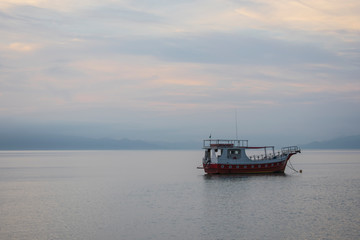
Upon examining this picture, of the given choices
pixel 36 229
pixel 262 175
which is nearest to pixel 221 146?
pixel 262 175

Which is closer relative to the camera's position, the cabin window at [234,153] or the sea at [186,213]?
the sea at [186,213]

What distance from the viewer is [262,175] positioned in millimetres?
80250

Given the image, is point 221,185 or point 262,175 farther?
point 262,175

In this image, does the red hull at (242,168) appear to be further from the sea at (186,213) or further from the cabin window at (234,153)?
the sea at (186,213)

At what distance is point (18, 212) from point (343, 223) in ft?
106

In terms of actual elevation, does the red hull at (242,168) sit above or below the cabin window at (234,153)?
below

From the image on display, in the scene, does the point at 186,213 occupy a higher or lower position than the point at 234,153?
lower

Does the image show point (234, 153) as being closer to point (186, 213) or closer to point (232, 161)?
point (232, 161)

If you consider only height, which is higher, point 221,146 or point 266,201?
point 221,146

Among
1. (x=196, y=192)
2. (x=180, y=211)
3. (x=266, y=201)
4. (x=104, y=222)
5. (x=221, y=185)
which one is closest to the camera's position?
(x=104, y=222)

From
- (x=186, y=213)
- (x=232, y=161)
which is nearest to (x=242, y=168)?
(x=232, y=161)

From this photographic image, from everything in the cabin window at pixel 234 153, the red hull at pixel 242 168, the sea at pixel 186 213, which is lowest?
the sea at pixel 186 213

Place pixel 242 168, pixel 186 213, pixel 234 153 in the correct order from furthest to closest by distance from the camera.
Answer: pixel 242 168
pixel 234 153
pixel 186 213

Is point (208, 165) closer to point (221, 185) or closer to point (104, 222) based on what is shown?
point (221, 185)
